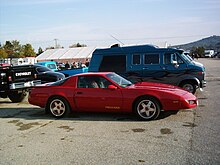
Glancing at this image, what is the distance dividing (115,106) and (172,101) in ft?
4.88

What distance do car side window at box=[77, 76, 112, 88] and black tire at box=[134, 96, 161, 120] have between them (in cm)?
106

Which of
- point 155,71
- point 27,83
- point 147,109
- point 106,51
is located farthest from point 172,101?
point 27,83

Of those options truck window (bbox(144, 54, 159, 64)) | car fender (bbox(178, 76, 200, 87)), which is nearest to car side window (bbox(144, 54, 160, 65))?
truck window (bbox(144, 54, 159, 64))

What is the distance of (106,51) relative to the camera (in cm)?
1136

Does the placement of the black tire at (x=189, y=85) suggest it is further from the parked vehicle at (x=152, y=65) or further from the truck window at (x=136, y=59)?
the truck window at (x=136, y=59)

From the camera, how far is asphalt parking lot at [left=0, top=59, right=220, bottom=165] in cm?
440

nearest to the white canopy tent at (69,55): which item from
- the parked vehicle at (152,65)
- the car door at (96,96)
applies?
the parked vehicle at (152,65)

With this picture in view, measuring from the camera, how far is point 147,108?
6824 millimetres

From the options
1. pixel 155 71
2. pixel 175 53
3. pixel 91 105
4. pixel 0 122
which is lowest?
pixel 0 122

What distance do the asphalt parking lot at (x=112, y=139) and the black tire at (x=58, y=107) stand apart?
0.70 feet

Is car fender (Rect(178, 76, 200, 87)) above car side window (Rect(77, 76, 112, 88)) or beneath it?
beneath

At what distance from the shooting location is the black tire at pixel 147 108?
6.76 meters

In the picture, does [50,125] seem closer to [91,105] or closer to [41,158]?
[91,105]

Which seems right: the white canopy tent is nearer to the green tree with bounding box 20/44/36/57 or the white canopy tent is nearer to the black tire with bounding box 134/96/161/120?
the green tree with bounding box 20/44/36/57
